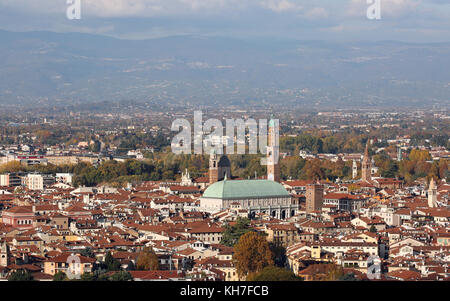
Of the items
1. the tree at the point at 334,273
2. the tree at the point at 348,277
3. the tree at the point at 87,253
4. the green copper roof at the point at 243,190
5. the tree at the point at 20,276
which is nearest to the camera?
the tree at the point at 348,277

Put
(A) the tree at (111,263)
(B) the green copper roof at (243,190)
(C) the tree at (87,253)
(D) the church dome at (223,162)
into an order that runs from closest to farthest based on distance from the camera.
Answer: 1. (A) the tree at (111,263)
2. (C) the tree at (87,253)
3. (B) the green copper roof at (243,190)
4. (D) the church dome at (223,162)

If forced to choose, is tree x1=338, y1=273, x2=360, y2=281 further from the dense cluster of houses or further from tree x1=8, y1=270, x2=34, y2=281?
tree x1=8, y1=270, x2=34, y2=281

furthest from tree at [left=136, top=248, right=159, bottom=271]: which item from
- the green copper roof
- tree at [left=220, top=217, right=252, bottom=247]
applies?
the green copper roof

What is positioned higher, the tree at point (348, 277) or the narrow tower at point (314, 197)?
the tree at point (348, 277)

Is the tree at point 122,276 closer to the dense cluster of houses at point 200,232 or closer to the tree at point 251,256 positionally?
the dense cluster of houses at point 200,232

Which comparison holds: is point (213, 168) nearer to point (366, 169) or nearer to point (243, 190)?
point (243, 190)

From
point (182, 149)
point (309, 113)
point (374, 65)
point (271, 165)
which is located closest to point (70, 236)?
point (271, 165)

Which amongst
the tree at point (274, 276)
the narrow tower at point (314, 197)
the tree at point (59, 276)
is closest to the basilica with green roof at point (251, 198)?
→ the narrow tower at point (314, 197)
